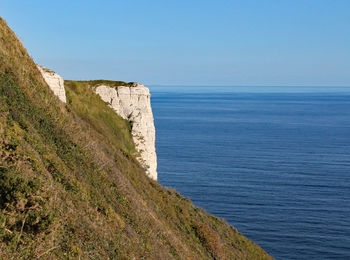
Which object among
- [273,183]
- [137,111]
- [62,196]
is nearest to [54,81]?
[137,111]

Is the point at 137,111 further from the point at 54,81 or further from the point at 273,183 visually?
the point at 273,183

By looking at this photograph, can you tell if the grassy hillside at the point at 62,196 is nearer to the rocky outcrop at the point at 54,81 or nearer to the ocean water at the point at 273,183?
the rocky outcrop at the point at 54,81

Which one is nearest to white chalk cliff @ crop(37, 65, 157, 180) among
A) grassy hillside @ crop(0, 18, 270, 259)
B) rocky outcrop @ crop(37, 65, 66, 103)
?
rocky outcrop @ crop(37, 65, 66, 103)

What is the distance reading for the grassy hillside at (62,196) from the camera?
12.7 meters

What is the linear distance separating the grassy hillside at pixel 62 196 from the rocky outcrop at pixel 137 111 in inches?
658

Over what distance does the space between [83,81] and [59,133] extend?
31.8m

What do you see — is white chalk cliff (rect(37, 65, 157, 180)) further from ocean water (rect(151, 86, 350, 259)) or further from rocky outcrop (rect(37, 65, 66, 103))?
ocean water (rect(151, 86, 350, 259))

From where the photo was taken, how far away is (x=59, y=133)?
2091 cm

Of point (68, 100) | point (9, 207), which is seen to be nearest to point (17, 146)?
point (9, 207)

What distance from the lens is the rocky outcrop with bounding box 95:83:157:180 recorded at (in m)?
48.8

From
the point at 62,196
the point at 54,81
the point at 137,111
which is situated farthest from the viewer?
the point at 137,111

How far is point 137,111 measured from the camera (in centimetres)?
4984

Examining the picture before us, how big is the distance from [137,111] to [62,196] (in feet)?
114

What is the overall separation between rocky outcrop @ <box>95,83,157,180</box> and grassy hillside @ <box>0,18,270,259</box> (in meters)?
16.7
